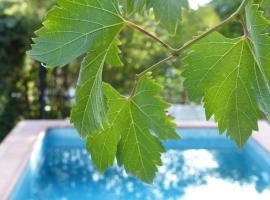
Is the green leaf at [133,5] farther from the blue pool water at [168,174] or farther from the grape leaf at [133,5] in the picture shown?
the blue pool water at [168,174]

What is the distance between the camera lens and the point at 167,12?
512 mm

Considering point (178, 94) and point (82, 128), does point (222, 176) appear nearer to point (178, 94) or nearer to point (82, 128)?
point (178, 94)

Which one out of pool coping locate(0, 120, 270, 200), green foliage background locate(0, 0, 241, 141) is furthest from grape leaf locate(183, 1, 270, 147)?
green foliage background locate(0, 0, 241, 141)

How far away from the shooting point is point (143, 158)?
2.10ft

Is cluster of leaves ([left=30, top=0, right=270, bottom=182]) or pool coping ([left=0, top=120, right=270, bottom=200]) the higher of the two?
cluster of leaves ([left=30, top=0, right=270, bottom=182])

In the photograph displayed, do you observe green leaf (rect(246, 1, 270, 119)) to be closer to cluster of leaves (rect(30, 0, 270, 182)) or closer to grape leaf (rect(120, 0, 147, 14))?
cluster of leaves (rect(30, 0, 270, 182))

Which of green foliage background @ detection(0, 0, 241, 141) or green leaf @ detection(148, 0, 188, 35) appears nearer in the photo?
green leaf @ detection(148, 0, 188, 35)

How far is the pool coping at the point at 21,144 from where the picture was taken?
3931 millimetres

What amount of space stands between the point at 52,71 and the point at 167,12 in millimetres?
6113

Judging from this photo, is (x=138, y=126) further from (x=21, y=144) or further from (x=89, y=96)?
(x=21, y=144)

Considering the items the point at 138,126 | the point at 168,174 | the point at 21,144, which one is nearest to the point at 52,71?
the point at 21,144

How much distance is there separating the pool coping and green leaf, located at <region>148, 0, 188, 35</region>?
319cm

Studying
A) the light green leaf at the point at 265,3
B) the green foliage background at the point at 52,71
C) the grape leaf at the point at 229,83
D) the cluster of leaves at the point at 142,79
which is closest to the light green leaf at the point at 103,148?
the cluster of leaves at the point at 142,79

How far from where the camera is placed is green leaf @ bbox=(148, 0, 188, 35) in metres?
0.51
